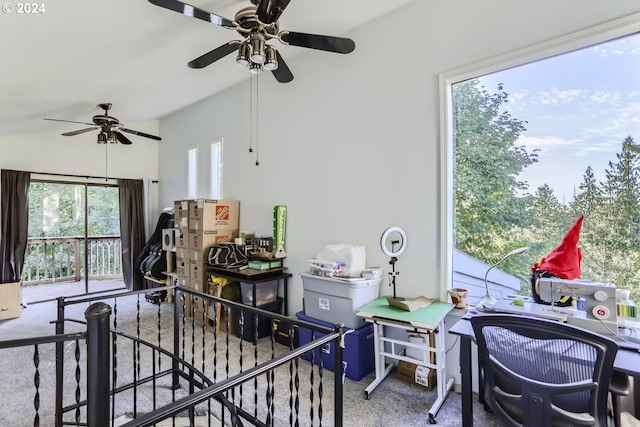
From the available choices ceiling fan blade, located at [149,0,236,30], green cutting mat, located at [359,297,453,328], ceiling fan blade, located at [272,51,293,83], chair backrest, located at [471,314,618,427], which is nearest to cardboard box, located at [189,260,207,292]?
green cutting mat, located at [359,297,453,328]

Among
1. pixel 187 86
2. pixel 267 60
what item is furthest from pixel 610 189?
pixel 187 86

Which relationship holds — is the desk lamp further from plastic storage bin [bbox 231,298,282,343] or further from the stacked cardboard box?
the stacked cardboard box

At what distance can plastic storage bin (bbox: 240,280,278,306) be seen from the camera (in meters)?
3.66

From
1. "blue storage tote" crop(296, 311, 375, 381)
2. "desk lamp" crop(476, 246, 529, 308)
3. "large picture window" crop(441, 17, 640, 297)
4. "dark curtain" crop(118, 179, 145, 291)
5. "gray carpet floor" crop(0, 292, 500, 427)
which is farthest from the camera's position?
"dark curtain" crop(118, 179, 145, 291)

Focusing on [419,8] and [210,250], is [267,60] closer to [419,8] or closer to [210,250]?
[419,8]

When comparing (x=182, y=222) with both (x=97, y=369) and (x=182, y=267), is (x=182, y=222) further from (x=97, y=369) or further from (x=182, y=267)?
(x=97, y=369)

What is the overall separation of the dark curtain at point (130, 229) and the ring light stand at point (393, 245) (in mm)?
4904

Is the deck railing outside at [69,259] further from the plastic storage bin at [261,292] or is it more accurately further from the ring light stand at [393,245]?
the ring light stand at [393,245]

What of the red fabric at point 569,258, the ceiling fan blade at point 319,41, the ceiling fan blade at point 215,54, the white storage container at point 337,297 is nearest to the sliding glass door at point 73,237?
the ceiling fan blade at point 215,54

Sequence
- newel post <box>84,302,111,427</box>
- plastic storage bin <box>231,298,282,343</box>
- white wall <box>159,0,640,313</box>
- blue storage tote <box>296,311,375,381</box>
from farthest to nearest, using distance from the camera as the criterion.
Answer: plastic storage bin <box>231,298,282,343</box>
blue storage tote <box>296,311,375,381</box>
white wall <box>159,0,640,313</box>
newel post <box>84,302,111,427</box>

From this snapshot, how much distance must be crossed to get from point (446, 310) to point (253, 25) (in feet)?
7.76

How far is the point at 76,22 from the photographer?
6.83 feet

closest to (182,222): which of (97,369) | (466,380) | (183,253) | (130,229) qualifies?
(183,253)

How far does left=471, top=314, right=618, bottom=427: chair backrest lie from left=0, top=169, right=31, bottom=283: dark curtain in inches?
235
